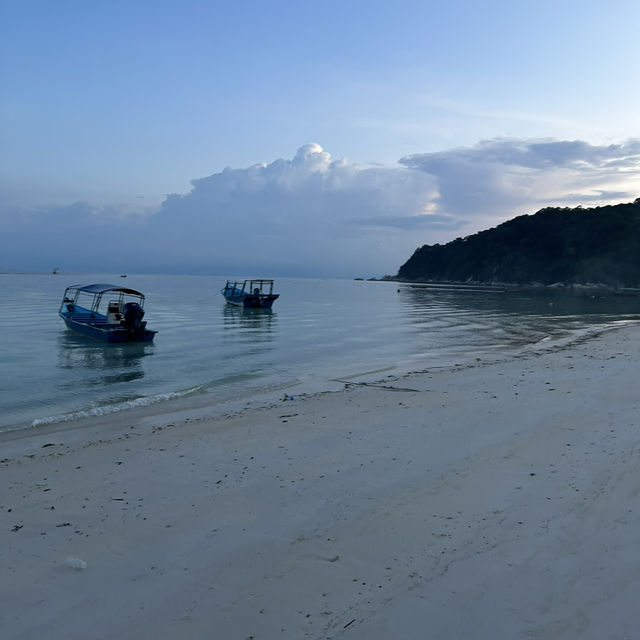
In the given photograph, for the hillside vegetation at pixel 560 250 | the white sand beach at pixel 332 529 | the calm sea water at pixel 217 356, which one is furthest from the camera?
the hillside vegetation at pixel 560 250

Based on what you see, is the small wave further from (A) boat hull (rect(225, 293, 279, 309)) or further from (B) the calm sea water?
(A) boat hull (rect(225, 293, 279, 309))

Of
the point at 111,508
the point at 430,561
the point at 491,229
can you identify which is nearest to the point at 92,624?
the point at 111,508

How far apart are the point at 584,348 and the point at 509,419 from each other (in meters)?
14.6

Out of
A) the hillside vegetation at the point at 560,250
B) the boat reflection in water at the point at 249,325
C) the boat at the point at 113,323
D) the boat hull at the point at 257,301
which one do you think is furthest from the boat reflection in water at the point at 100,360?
the hillside vegetation at the point at 560,250

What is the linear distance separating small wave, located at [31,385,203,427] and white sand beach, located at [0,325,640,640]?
1774 millimetres

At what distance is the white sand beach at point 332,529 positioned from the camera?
13.7ft

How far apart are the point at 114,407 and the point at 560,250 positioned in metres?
157

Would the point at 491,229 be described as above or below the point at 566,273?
above

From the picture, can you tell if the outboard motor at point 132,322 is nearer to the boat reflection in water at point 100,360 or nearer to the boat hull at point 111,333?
the boat hull at point 111,333

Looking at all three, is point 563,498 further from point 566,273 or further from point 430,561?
point 566,273

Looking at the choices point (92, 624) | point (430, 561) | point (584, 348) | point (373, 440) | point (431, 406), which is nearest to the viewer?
point (92, 624)

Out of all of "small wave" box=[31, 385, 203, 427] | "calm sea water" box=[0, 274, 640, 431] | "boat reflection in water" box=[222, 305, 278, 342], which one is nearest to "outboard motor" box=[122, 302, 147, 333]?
"calm sea water" box=[0, 274, 640, 431]

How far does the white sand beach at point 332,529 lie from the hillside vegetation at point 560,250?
13189 cm

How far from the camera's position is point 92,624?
4.15m
